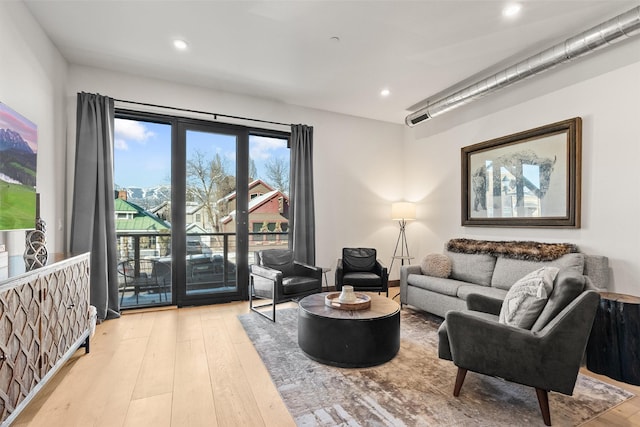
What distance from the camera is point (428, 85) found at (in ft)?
13.8

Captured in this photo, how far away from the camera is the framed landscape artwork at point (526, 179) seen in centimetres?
337

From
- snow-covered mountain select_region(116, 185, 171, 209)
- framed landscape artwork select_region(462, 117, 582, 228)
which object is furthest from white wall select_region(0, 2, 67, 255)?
framed landscape artwork select_region(462, 117, 582, 228)

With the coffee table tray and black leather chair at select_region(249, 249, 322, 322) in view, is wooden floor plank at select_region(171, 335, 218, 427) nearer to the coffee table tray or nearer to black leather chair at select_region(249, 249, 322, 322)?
black leather chair at select_region(249, 249, 322, 322)

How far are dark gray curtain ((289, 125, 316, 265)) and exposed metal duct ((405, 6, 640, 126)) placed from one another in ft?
6.51

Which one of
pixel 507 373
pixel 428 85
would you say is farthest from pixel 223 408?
pixel 428 85

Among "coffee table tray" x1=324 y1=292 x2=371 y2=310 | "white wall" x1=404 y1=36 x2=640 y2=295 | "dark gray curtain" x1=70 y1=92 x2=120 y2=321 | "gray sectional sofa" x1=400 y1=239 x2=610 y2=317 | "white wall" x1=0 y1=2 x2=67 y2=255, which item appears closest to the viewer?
"white wall" x1=0 y1=2 x2=67 y2=255

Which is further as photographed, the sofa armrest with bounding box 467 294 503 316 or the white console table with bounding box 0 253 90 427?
the sofa armrest with bounding box 467 294 503 316

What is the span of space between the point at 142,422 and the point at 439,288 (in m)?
3.10

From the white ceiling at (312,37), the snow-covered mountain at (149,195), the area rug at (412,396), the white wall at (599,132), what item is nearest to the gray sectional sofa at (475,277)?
the white wall at (599,132)

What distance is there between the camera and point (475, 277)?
Result: 3859 millimetres

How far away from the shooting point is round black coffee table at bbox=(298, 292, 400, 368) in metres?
2.51

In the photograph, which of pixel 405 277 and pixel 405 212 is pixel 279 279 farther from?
pixel 405 212

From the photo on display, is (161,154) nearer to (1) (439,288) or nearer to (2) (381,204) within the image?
(2) (381,204)

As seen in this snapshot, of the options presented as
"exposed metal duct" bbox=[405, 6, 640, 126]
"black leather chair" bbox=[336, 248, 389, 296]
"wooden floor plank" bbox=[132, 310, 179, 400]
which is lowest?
"wooden floor plank" bbox=[132, 310, 179, 400]
